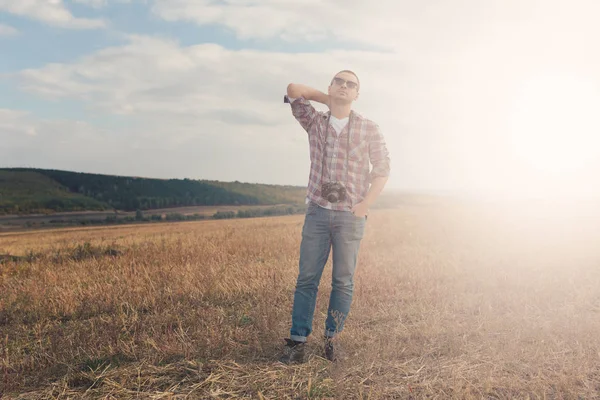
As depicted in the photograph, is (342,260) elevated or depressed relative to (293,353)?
elevated

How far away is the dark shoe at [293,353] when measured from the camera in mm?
4242

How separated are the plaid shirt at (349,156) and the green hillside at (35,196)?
6818cm

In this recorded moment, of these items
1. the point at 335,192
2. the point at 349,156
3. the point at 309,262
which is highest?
the point at 349,156

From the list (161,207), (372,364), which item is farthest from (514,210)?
(161,207)

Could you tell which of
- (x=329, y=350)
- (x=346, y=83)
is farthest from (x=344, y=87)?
(x=329, y=350)

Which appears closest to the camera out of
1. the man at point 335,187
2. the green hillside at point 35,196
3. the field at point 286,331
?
the field at point 286,331

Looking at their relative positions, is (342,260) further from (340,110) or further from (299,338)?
(340,110)

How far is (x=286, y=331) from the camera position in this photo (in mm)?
5203

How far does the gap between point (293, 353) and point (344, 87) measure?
8.17 feet

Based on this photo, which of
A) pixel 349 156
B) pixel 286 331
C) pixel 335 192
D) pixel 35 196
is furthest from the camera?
pixel 35 196

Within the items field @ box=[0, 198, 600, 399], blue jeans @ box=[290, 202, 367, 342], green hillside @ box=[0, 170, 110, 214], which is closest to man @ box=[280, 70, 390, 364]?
blue jeans @ box=[290, 202, 367, 342]

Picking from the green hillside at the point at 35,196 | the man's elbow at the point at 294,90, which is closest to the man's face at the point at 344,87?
the man's elbow at the point at 294,90

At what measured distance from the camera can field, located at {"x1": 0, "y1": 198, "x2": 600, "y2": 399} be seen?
12.9 ft

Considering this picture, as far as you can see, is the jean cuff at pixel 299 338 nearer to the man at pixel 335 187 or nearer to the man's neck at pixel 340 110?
the man at pixel 335 187
